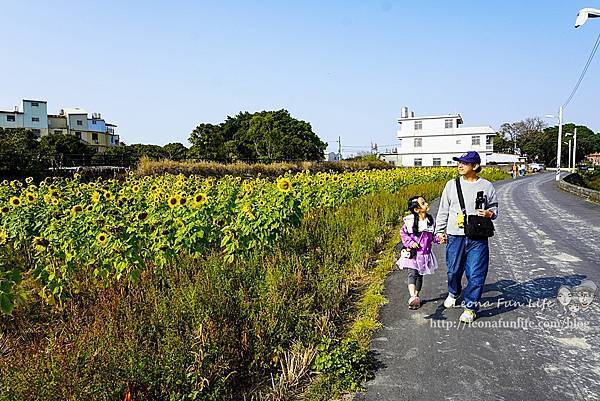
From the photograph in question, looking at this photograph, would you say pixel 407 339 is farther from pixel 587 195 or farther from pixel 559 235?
pixel 587 195

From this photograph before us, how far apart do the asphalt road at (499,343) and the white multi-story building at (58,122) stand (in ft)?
215

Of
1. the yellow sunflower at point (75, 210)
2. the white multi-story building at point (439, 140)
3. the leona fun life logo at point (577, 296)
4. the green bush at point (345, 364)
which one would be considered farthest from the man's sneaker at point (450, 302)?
the white multi-story building at point (439, 140)

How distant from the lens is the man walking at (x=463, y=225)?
185 inches

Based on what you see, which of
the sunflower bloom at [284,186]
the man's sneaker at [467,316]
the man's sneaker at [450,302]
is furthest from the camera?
the sunflower bloom at [284,186]

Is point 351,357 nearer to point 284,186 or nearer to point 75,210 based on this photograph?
point 284,186

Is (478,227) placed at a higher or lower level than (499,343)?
higher

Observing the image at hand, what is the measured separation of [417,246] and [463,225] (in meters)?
0.54

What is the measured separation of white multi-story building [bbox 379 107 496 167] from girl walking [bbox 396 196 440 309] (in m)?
64.4

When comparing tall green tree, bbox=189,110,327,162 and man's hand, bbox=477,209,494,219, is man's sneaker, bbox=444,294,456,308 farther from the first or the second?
tall green tree, bbox=189,110,327,162

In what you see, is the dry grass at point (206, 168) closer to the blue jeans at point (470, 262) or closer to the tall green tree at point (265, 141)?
the blue jeans at point (470, 262)

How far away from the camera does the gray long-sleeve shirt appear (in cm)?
472

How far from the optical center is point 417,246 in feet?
16.5

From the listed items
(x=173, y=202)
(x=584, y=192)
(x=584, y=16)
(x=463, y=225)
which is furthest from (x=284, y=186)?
(x=584, y=192)

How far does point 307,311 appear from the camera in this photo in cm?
428
